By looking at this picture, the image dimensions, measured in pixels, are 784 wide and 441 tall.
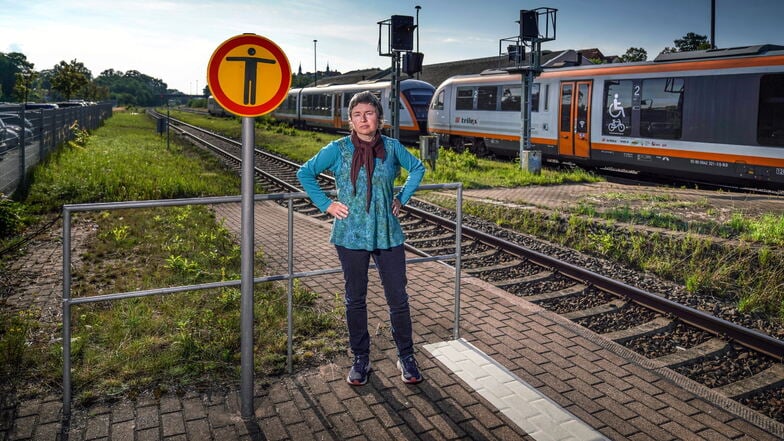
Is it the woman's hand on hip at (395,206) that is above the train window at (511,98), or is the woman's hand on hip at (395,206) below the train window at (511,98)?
below

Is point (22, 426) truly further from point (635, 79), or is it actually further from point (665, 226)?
point (635, 79)

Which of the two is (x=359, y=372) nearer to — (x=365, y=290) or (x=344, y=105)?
(x=365, y=290)

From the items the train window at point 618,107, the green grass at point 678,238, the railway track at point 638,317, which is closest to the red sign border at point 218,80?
the railway track at point 638,317

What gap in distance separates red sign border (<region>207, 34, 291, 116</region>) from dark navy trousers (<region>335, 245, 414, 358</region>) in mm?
1048

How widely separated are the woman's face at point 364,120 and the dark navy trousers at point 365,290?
2.44 feet

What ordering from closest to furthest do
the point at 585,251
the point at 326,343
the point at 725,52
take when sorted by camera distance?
the point at 326,343 < the point at 585,251 < the point at 725,52

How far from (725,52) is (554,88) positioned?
5.31 metres

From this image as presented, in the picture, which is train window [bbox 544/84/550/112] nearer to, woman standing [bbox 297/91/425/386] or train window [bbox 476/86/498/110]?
train window [bbox 476/86/498/110]

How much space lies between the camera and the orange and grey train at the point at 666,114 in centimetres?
1379

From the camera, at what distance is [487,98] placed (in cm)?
2245

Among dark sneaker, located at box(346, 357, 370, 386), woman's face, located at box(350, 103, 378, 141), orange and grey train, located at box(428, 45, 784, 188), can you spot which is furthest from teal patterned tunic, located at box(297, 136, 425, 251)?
orange and grey train, located at box(428, 45, 784, 188)

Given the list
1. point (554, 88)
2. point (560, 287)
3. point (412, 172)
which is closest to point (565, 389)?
point (412, 172)

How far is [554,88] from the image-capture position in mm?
19297

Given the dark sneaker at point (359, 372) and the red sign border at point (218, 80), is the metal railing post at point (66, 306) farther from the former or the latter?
the dark sneaker at point (359, 372)
